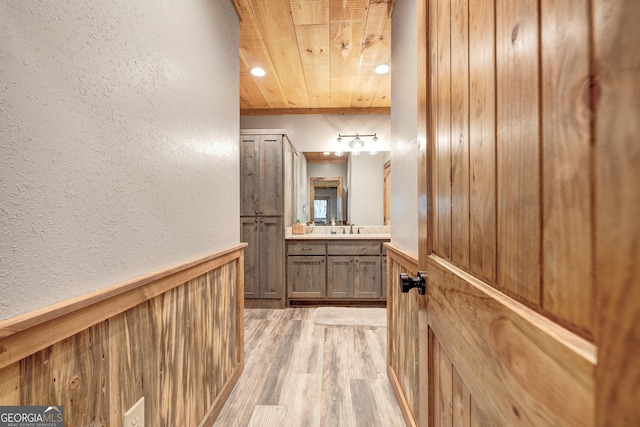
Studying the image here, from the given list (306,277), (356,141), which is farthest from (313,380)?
(356,141)

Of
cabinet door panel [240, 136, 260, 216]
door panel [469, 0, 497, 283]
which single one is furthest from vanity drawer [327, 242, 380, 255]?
door panel [469, 0, 497, 283]

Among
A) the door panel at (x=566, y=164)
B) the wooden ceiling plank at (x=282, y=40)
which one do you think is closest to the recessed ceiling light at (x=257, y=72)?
the wooden ceiling plank at (x=282, y=40)

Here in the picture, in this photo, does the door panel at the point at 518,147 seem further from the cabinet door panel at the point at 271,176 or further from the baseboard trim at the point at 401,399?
the cabinet door panel at the point at 271,176

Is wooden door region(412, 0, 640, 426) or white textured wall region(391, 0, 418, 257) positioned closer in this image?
wooden door region(412, 0, 640, 426)

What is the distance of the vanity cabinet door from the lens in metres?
3.36

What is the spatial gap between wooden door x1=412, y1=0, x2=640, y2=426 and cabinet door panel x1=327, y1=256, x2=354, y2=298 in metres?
2.67

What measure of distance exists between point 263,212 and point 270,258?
0.53m

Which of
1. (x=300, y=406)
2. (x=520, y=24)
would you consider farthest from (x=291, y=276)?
(x=520, y=24)

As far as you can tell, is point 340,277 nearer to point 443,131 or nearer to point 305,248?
point 305,248

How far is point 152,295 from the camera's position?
96cm

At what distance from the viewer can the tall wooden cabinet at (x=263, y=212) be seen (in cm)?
329

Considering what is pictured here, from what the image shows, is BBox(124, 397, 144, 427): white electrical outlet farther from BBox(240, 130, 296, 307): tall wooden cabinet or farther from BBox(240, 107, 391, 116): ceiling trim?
BBox(240, 107, 391, 116): ceiling trim

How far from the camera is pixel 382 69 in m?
2.72

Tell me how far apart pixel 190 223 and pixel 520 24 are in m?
1.23
